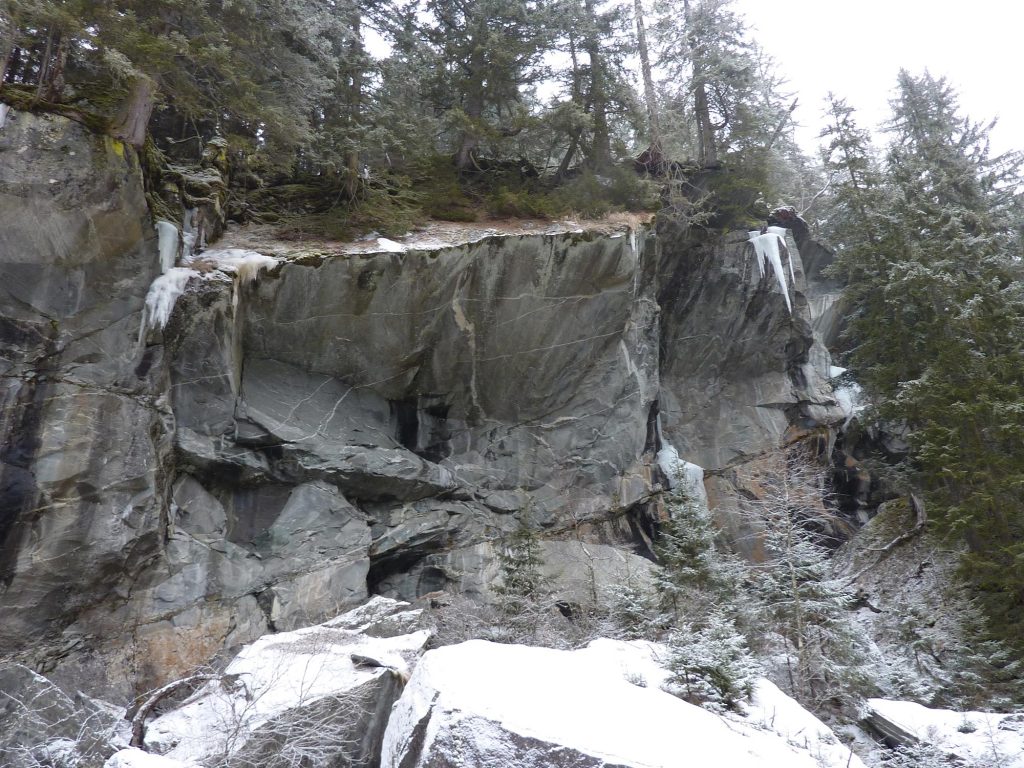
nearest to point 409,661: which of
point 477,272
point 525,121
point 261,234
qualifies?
point 477,272

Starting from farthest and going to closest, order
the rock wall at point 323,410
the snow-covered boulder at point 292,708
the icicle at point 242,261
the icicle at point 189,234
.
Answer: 1. the icicle at point 242,261
2. the icicle at point 189,234
3. the rock wall at point 323,410
4. the snow-covered boulder at point 292,708

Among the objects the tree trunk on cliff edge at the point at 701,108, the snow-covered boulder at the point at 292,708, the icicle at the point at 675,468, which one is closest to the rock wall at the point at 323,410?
the icicle at the point at 675,468

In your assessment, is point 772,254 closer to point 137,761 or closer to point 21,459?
point 21,459

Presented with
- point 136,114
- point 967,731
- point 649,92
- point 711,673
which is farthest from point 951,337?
point 136,114

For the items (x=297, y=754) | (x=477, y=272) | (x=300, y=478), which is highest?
(x=477, y=272)

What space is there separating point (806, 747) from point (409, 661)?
3993mm

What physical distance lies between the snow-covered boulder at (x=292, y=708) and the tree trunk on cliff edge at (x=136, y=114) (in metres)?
9.63

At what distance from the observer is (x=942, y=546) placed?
13078 mm

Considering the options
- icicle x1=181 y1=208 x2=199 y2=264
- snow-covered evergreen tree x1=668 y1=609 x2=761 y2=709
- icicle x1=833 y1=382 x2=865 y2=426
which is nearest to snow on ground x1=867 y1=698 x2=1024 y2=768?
snow-covered evergreen tree x1=668 y1=609 x2=761 y2=709

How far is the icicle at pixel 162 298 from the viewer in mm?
11734

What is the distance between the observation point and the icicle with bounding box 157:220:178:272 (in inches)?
475

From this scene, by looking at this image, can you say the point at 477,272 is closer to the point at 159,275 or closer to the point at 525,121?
the point at 525,121

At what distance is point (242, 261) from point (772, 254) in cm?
A: 1574

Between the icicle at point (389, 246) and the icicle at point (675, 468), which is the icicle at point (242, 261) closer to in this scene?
the icicle at point (389, 246)
